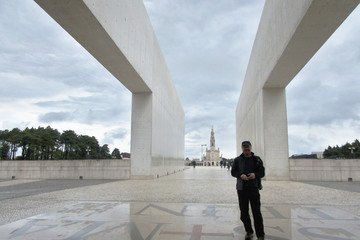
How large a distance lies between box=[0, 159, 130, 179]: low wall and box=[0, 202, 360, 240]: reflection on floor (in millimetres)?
12953

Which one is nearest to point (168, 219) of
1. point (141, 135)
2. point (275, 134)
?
point (141, 135)

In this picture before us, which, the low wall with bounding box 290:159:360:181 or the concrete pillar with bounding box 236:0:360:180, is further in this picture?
the low wall with bounding box 290:159:360:181

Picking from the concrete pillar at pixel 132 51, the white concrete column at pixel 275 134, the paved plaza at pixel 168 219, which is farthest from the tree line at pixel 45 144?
the paved plaza at pixel 168 219

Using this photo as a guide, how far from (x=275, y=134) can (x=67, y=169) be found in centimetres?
1364

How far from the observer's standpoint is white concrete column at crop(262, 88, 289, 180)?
800 inches

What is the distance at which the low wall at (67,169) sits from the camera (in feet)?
71.0

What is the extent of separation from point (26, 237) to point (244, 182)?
3577mm

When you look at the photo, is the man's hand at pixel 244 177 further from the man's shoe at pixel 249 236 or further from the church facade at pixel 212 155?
the church facade at pixel 212 155

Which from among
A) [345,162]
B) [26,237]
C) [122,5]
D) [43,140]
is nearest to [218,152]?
[43,140]

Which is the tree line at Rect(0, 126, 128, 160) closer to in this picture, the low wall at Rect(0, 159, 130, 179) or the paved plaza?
the low wall at Rect(0, 159, 130, 179)

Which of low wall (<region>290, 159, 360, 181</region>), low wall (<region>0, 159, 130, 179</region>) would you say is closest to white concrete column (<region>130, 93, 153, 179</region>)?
low wall (<region>0, 159, 130, 179</region>)

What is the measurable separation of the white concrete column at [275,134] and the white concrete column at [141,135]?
7144mm

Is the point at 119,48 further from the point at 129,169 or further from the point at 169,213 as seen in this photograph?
the point at 129,169

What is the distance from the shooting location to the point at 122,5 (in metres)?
14.3
